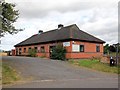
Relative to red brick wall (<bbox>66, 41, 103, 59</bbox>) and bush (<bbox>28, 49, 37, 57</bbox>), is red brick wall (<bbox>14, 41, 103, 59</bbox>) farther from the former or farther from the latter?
bush (<bbox>28, 49, 37, 57</bbox>)

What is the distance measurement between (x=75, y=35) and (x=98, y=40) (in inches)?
230

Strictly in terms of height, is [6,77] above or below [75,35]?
below

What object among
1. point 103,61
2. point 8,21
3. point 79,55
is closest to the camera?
point 8,21

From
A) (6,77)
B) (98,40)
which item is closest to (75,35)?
(98,40)

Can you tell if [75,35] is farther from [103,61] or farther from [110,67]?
[110,67]

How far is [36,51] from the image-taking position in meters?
45.1

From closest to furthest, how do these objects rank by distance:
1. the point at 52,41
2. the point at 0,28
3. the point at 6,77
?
1. the point at 6,77
2. the point at 0,28
3. the point at 52,41

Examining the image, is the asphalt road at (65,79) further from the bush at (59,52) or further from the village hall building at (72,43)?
the village hall building at (72,43)

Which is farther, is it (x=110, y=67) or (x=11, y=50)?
(x=11, y=50)

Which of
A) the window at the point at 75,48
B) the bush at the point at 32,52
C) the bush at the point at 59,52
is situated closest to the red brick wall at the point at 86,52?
the window at the point at 75,48

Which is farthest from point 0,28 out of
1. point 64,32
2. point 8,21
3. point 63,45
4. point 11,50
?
point 11,50

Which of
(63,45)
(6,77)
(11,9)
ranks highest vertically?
(11,9)

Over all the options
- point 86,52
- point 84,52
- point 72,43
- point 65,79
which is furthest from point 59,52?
point 65,79

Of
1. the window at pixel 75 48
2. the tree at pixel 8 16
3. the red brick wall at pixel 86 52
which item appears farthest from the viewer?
the window at pixel 75 48
